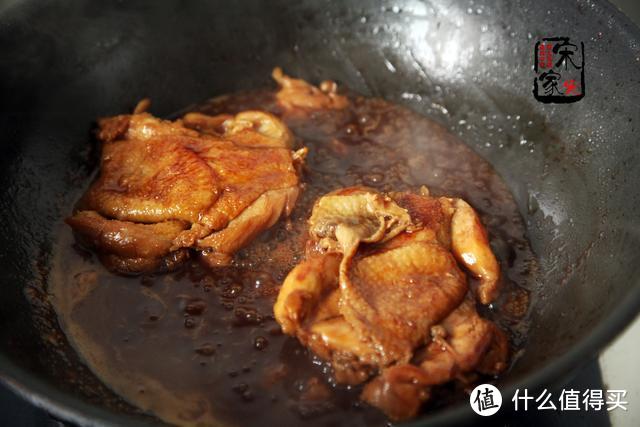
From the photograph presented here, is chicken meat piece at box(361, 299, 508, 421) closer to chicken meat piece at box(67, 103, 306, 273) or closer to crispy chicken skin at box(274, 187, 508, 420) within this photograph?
crispy chicken skin at box(274, 187, 508, 420)

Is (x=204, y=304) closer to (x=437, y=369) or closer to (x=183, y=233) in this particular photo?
(x=183, y=233)

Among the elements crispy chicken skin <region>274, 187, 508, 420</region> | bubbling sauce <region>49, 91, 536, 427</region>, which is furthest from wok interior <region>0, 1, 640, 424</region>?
crispy chicken skin <region>274, 187, 508, 420</region>

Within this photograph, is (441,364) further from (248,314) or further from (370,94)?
(370,94)

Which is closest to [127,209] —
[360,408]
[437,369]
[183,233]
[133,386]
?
[183,233]

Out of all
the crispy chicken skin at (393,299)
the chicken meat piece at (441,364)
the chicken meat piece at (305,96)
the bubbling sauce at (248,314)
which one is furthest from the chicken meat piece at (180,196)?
the chicken meat piece at (441,364)

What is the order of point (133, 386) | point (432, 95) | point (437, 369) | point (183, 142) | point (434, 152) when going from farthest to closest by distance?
1. point (432, 95)
2. point (434, 152)
3. point (183, 142)
4. point (133, 386)
5. point (437, 369)
